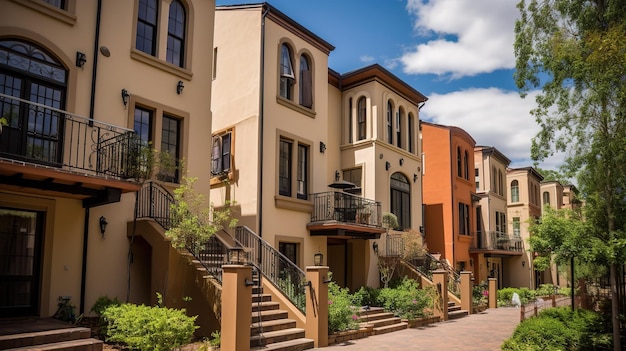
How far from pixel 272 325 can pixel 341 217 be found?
6466 millimetres

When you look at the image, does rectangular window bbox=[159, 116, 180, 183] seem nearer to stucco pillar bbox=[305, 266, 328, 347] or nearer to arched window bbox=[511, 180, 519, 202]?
stucco pillar bbox=[305, 266, 328, 347]

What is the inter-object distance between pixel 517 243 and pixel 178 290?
28829 millimetres

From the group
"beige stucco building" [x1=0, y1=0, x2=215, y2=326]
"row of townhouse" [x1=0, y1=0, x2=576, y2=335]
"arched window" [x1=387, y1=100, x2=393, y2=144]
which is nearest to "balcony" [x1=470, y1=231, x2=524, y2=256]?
"row of townhouse" [x1=0, y1=0, x2=576, y2=335]

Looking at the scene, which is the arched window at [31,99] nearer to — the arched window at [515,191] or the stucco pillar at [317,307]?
the stucco pillar at [317,307]

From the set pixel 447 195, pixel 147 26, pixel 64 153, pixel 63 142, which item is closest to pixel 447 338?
pixel 64 153

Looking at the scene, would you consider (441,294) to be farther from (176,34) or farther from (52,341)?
(52,341)

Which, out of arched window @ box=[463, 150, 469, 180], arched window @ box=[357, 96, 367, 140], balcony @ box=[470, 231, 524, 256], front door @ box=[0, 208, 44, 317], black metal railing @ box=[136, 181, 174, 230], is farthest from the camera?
balcony @ box=[470, 231, 524, 256]

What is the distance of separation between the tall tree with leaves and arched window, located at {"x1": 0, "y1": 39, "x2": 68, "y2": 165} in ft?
40.6

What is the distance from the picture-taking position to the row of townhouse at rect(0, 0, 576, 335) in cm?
998

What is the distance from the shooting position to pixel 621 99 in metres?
12.9

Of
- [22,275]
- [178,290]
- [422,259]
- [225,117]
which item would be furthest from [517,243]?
[22,275]

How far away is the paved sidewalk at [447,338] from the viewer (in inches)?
490

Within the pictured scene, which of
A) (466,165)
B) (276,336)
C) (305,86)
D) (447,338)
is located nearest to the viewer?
(276,336)

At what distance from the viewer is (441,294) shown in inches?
726
